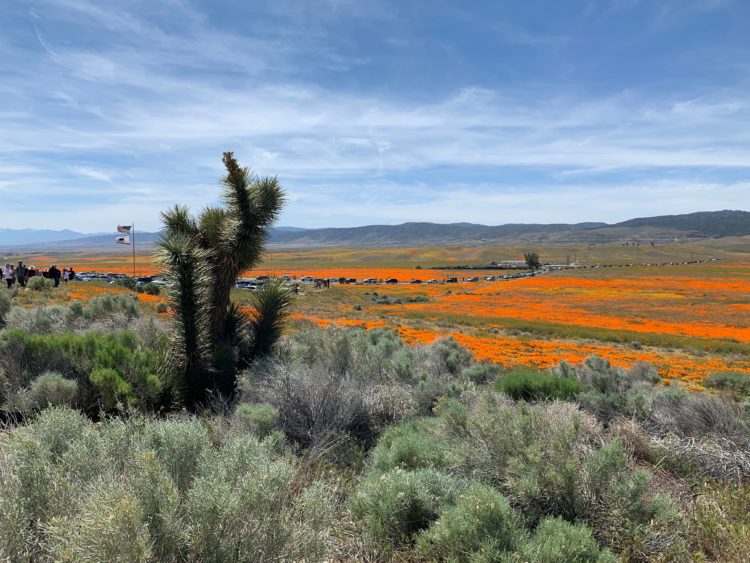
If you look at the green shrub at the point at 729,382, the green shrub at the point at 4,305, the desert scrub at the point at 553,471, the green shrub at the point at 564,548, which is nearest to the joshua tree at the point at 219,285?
the desert scrub at the point at 553,471

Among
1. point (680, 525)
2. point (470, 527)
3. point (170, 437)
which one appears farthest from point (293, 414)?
point (680, 525)

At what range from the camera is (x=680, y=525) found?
3.64 meters

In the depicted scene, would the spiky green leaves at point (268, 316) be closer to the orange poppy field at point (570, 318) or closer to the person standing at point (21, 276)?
the orange poppy field at point (570, 318)

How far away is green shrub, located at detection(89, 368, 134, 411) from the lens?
22.5 ft

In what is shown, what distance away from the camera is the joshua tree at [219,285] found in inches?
342

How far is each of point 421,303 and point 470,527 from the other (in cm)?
4566

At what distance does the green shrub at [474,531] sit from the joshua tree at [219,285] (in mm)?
6104

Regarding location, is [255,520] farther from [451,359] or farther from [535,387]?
[451,359]

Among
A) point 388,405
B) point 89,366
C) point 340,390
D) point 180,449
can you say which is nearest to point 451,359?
point 388,405

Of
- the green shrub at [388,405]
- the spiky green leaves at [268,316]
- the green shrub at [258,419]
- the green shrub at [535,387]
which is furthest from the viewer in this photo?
the spiky green leaves at [268,316]

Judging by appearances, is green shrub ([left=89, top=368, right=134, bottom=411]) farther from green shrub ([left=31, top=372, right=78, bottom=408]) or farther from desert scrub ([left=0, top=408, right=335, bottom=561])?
desert scrub ([left=0, top=408, right=335, bottom=561])

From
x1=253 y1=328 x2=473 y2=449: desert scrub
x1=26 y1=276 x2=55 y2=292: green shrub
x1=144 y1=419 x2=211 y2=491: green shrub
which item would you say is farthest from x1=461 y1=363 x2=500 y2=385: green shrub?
x1=26 y1=276 x2=55 y2=292: green shrub

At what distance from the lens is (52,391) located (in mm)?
6512

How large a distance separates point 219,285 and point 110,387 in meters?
3.51
